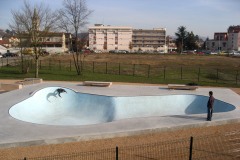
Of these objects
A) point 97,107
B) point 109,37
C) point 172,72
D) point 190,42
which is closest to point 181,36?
point 190,42

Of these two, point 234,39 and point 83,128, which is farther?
point 234,39

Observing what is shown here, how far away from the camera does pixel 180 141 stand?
9.87 metres

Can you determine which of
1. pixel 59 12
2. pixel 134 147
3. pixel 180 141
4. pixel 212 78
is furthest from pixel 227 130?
pixel 59 12

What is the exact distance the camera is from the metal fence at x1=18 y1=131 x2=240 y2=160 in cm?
841

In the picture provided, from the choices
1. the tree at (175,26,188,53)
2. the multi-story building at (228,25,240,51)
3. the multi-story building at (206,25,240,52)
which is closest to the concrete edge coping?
the tree at (175,26,188,53)

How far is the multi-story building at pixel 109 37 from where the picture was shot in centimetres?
12975

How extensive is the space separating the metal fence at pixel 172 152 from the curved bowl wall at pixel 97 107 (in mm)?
4666

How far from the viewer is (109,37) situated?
13100cm

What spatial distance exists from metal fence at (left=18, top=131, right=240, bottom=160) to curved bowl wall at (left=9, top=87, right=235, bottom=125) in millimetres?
4666

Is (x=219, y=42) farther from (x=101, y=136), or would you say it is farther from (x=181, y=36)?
(x=101, y=136)

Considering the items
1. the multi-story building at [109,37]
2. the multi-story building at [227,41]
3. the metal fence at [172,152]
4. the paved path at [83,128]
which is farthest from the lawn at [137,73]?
the multi-story building at [227,41]

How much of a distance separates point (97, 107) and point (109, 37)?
385 feet

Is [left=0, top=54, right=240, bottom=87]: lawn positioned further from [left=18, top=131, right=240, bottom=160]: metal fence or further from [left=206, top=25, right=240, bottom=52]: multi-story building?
[left=206, top=25, right=240, bottom=52]: multi-story building

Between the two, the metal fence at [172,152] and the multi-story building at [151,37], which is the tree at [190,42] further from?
the metal fence at [172,152]
